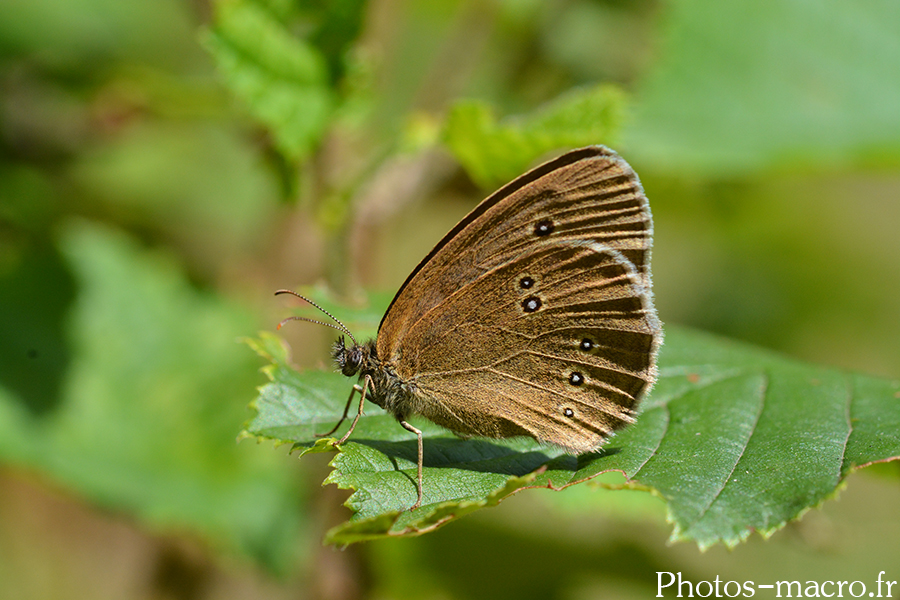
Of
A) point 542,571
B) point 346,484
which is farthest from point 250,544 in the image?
point 346,484

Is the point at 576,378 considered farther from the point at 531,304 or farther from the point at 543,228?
the point at 543,228

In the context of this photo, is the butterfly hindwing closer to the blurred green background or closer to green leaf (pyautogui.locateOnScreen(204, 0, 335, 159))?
the blurred green background

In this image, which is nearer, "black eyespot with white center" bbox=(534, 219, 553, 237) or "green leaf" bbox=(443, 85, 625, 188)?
"black eyespot with white center" bbox=(534, 219, 553, 237)

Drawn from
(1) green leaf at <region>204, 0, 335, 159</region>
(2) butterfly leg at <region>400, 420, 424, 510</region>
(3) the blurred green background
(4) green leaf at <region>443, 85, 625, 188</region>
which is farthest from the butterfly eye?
(1) green leaf at <region>204, 0, 335, 159</region>

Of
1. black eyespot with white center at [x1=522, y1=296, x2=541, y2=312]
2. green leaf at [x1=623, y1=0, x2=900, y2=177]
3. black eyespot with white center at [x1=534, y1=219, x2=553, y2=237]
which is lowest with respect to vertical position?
black eyespot with white center at [x1=522, y1=296, x2=541, y2=312]

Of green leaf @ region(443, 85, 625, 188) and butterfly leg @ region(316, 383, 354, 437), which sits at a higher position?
green leaf @ region(443, 85, 625, 188)

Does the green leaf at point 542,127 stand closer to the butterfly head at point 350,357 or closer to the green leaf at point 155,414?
the butterfly head at point 350,357
